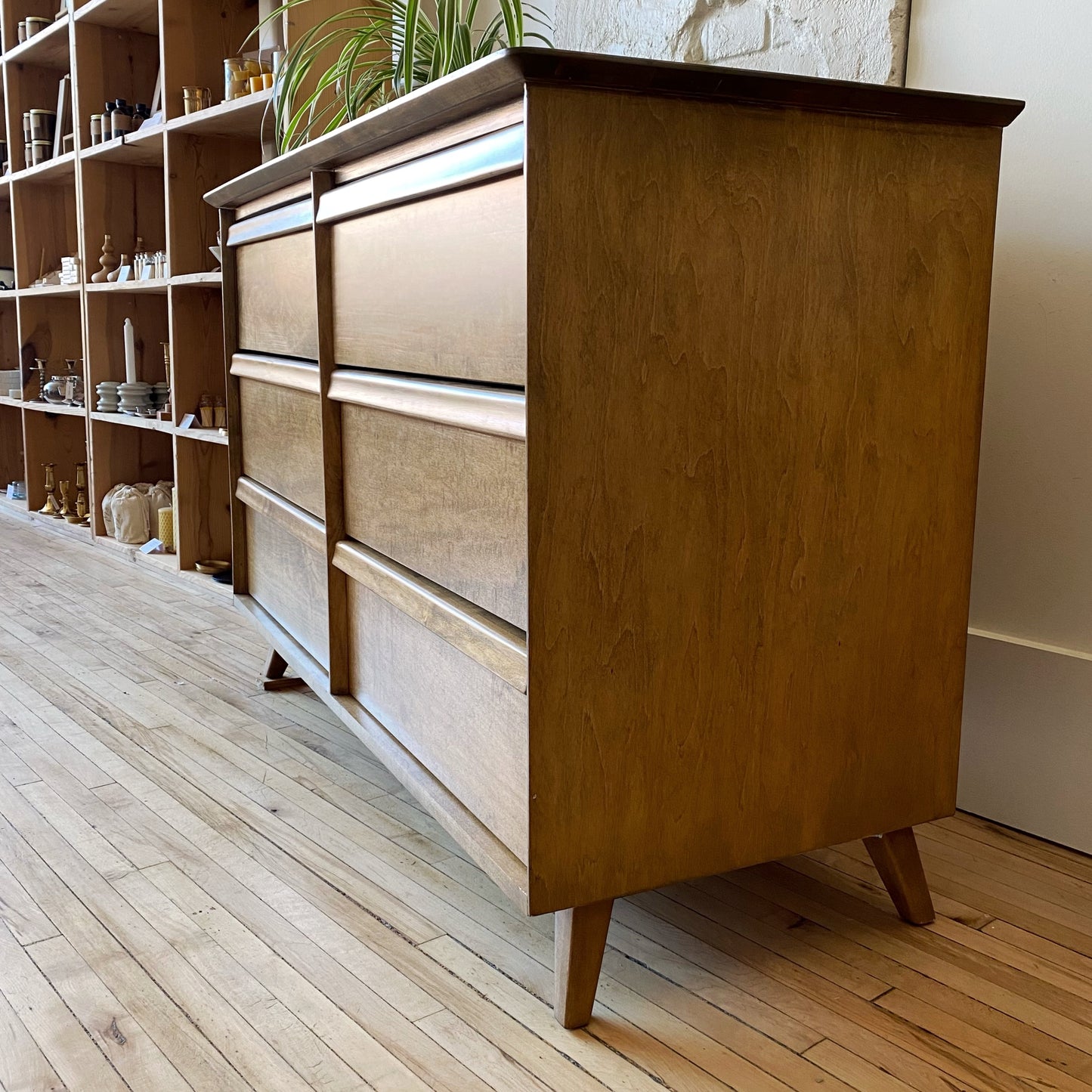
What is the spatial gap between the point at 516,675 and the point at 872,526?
43 cm

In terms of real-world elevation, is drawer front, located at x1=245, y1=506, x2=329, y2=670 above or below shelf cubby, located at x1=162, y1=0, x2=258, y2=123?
below

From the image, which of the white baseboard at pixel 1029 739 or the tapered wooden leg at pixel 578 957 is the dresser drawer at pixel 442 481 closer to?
the tapered wooden leg at pixel 578 957

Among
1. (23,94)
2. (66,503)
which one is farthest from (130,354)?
(23,94)

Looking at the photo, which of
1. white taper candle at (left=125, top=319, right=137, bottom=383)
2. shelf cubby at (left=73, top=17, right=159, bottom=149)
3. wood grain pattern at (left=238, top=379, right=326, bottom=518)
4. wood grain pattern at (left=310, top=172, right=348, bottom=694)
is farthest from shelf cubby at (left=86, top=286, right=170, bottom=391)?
wood grain pattern at (left=310, top=172, right=348, bottom=694)

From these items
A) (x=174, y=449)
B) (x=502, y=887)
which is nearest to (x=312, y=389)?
(x=502, y=887)

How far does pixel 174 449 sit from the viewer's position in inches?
126

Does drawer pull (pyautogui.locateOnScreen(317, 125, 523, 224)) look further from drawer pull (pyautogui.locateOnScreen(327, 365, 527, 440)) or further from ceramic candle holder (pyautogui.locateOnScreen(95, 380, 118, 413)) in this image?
ceramic candle holder (pyautogui.locateOnScreen(95, 380, 118, 413))

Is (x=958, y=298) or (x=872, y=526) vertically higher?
(x=958, y=298)

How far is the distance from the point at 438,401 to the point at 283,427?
28.9 inches

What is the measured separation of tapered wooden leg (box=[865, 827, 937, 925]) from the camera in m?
A: 1.36

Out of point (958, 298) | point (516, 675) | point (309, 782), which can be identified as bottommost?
point (309, 782)

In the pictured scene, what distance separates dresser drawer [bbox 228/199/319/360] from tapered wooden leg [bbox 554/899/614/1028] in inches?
35.2

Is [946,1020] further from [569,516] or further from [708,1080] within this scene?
[569,516]

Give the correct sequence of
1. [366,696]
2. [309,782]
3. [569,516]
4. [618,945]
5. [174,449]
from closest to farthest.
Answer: [569,516] < [618,945] < [366,696] < [309,782] < [174,449]
